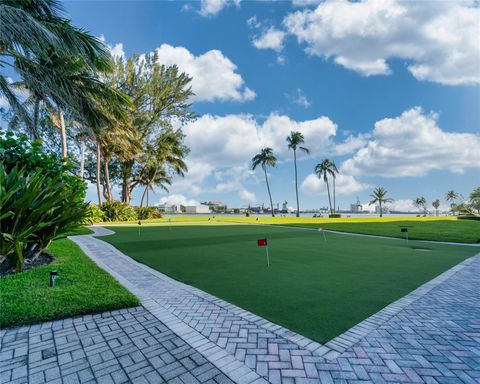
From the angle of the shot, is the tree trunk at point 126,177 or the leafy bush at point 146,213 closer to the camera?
the tree trunk at point 126,177

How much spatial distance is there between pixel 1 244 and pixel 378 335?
6682mm

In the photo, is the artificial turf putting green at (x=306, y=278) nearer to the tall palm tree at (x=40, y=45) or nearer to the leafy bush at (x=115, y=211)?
the tall palm tree at (x=40, y=45)

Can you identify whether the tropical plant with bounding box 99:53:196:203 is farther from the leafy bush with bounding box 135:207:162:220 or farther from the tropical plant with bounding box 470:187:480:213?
the tropical plant with bounding box 470:187:480:213

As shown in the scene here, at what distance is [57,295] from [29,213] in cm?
219

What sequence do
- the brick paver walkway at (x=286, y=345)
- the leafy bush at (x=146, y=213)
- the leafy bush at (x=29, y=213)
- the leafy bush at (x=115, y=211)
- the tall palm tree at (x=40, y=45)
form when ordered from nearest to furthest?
1. the brick paver walkway at (x=286, y=345)
2. the leafy bush at (x=29, y=213)
3. the tall palm tree at (x=40, y=45)
4. the leafy bush at (x=115, y=211)
5. the leafy bush at (x=146, y=213)

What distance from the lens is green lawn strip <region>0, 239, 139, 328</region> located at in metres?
3.56

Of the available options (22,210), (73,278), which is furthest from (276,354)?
(22,210)

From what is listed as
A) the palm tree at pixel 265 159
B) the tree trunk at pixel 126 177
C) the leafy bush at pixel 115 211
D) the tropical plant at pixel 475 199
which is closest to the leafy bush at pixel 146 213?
the tree trunk at pixel 126 177

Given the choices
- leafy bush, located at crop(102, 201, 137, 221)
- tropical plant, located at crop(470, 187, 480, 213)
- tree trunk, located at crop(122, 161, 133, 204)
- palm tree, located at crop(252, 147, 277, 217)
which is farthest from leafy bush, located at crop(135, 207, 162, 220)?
tropical plant, located at crop(470, 187, 480, 213)

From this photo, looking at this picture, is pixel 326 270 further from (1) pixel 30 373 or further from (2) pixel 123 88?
(2) pixel 123 88

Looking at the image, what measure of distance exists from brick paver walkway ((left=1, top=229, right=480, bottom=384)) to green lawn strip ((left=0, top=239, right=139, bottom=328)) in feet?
0.70

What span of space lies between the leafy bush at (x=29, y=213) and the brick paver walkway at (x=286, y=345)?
2428 millimetres

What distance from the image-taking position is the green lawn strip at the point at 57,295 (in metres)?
3.56

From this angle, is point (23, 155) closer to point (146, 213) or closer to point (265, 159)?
point (146, 213)
